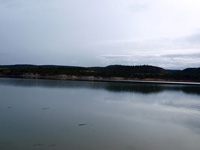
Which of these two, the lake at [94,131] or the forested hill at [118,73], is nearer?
the lake at [94,131]

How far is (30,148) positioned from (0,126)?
257cm

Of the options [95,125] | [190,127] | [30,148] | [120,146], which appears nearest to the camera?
[30,148]

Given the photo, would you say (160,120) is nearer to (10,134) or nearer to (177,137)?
(177,137)

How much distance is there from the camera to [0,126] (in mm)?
8070

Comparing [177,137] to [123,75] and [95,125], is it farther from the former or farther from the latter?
[123,75]

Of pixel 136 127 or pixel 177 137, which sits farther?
pixel 136 127

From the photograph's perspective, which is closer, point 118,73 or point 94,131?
point 94,131

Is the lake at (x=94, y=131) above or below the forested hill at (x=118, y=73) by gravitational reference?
below

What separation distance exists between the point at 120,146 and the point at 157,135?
214cm

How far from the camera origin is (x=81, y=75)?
209ft

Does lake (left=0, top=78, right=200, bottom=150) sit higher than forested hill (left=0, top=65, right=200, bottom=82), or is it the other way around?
forested hill (left=0, top=65, right=200, bottom=82)

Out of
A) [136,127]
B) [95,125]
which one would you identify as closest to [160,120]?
[136,127]

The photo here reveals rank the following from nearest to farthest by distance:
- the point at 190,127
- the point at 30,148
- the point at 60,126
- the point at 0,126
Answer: the point at 30,148 < the point at 0,126 < the point at 60,126 < the point at 190,127

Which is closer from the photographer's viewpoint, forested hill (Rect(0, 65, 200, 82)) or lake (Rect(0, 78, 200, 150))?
lake (Rect(0, 78, 200, 150))
